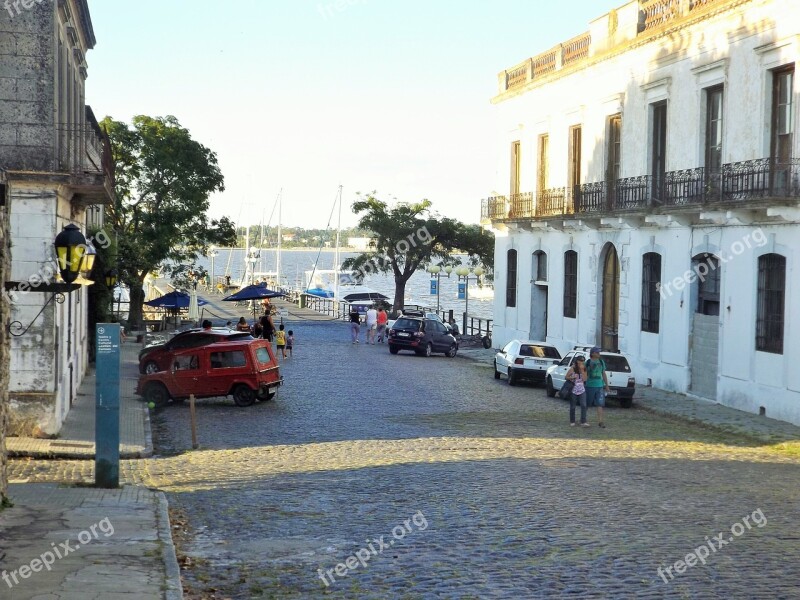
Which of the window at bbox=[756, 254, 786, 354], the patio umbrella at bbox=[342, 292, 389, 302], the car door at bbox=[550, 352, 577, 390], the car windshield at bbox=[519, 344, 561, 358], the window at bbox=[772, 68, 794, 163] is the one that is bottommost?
the car door at bbox=[550, 352, 577, 390]

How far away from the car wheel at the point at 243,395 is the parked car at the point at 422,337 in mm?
17277

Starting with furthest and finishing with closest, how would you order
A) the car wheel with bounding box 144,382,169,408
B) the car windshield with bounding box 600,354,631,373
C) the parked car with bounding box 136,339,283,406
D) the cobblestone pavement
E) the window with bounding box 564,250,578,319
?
the window with bounding box 564,250,578,319 < the car windshield with bounding box 600,354,631,373 < the car wheel with bounding box 144,382,169,408 < the parked car with bounding box 136,339,283,406 < the cobblestone pavement

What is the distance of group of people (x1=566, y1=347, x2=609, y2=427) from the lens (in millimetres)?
22250

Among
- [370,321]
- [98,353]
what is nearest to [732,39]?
[98,353]

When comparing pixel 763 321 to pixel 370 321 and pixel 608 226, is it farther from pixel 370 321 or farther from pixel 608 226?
pixel 370 321

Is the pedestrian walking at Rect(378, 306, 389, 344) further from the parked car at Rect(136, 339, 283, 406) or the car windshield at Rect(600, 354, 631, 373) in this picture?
the parked car at Rect(136, 339, 283, 406)

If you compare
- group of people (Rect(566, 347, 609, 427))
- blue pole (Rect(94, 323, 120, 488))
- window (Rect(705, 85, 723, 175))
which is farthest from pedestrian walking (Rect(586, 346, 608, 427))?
blue pole (Rect(94, 323, 120, 488))

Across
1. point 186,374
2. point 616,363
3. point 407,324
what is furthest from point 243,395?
point 407,324

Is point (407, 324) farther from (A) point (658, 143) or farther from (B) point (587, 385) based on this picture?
(B) point (587, 385)

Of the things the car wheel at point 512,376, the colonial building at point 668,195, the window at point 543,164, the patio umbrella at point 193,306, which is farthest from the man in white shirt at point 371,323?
the car wheel at point 512,376

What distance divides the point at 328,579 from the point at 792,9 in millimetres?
18362

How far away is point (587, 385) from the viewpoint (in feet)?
74.3

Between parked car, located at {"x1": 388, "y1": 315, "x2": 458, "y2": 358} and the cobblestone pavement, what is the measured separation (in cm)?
1663

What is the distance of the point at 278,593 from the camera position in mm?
9586
